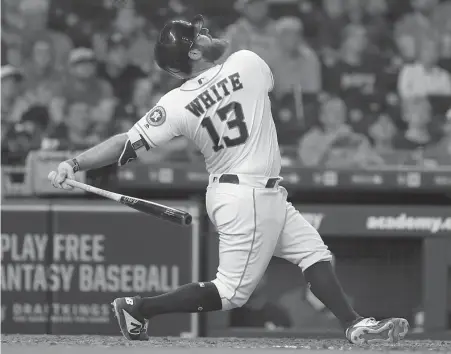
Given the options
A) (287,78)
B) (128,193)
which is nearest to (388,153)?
(287,78)

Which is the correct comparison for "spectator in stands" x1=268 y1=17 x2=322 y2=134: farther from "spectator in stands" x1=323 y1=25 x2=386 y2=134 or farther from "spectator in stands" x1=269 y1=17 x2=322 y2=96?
"spectator in stands" x1=323 y1=25 x2=386 y2=134

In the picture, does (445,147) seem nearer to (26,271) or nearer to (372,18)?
(372,18)

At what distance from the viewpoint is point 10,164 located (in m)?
7.61

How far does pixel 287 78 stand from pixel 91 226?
112 inches

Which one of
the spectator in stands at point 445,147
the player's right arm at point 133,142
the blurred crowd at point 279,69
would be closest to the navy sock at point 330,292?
the player's right arm at point 133,142

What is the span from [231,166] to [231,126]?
19 centimetres

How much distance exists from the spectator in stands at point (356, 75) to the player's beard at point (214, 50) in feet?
13.4

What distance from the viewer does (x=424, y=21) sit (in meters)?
9.59

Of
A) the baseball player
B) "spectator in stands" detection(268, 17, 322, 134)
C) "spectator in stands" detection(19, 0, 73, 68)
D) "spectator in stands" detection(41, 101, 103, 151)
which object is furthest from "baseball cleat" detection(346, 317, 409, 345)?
"spectator in stands" detection(19, 0, 73, 68)

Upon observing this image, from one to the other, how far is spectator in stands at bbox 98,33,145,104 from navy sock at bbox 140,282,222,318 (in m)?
4.69

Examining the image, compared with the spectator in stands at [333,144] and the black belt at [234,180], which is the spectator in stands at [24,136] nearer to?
the spectator in stands at [333,144]

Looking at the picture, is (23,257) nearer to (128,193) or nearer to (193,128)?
(128,193)

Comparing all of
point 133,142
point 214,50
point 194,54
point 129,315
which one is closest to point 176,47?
point 194,54

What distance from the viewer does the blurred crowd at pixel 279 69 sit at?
8445 millimetres
